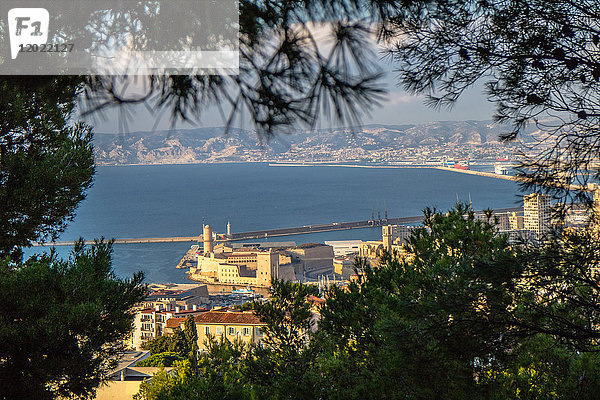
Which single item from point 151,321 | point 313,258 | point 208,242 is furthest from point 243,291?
point 151,321

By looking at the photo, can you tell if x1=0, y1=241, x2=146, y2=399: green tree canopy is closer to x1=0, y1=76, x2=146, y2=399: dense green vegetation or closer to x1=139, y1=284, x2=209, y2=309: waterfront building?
x1=0, y1=76, x2=146, y2=399: dense green vegetation

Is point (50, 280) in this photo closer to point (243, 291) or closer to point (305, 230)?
point (243, 291)

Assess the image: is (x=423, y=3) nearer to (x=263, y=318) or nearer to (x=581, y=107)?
(x=581, y=107)

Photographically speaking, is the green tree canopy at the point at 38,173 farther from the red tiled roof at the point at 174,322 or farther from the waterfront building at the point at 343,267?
the waterfront building at the point at 343,267

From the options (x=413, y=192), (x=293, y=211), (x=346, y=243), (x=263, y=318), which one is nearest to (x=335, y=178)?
(x=413, y=192)

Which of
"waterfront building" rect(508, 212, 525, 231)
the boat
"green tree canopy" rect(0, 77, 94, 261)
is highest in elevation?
"green tree canopy" rect(0, 77, 94, 261)

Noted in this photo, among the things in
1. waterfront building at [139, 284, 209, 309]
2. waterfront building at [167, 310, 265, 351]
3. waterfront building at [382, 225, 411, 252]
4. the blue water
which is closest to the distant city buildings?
the blue water
